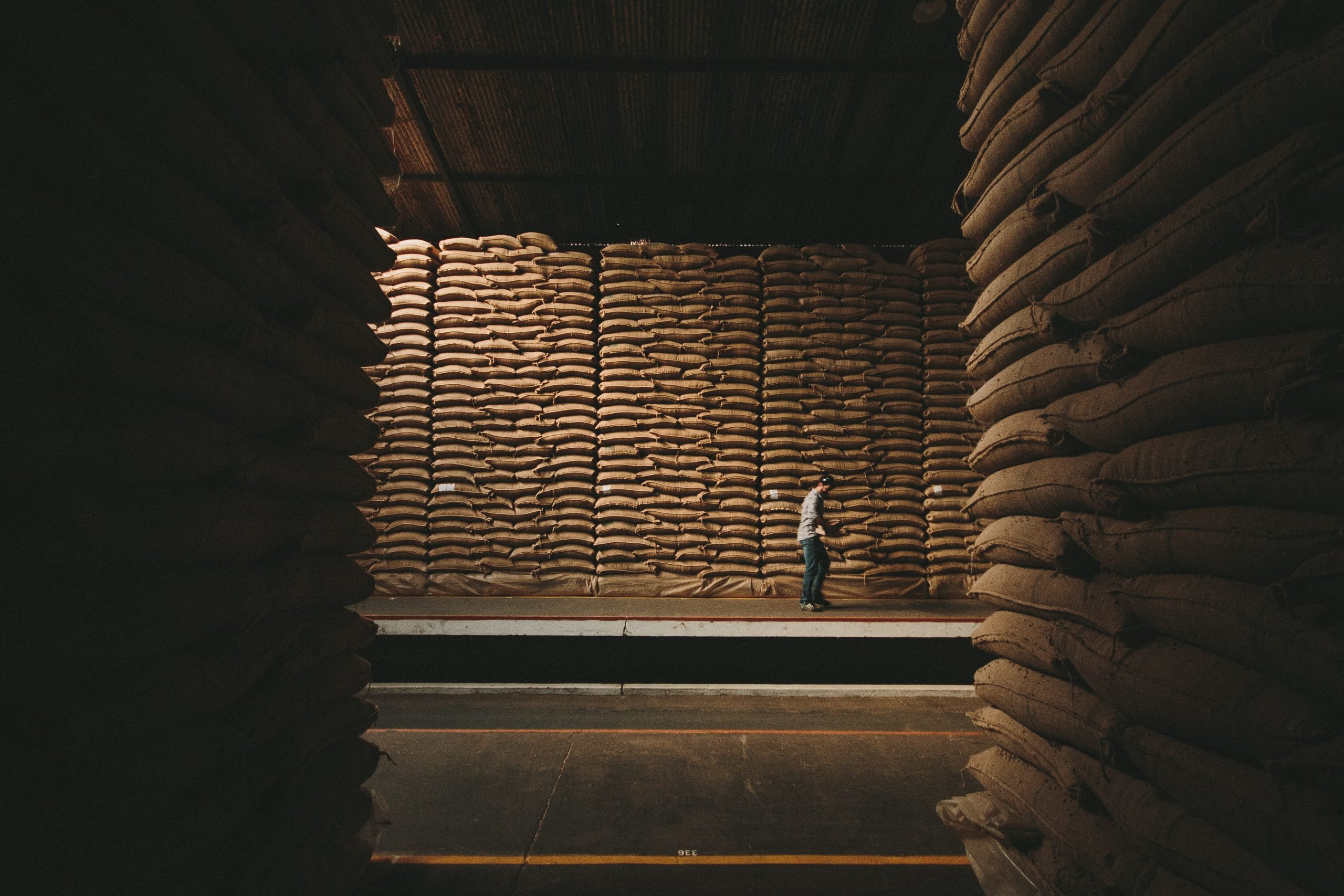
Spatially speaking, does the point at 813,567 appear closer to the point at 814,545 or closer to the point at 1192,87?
the point at 814,545

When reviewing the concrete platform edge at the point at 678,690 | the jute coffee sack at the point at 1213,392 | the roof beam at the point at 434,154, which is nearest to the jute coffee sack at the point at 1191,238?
the jute coffee sack at the point at 1213,392

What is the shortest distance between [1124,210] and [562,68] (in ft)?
17.3

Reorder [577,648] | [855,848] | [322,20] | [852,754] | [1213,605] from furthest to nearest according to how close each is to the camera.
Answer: [577,648] < [852,754] < [855,848] < [322,20] < [1213,605]

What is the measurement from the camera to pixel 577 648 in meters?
4.86

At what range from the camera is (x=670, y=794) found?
10.3 feet

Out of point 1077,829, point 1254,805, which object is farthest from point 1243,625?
point 1077,829

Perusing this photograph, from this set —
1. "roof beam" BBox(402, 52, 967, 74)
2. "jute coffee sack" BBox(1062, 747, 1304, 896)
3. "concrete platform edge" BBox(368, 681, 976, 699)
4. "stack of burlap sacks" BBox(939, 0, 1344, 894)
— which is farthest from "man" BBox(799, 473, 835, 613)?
"jute coffee sack" BBox(1062, 747, 1304, 896)

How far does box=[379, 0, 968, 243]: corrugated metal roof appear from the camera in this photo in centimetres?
497

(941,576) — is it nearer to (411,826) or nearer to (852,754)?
(852,754)

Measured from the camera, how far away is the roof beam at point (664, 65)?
5270mm

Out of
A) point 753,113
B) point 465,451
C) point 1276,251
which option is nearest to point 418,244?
point 465,451

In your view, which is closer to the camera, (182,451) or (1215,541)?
(1215,541)

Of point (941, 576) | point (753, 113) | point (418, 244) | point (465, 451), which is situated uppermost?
point (753, 113)

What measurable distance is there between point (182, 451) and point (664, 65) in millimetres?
5407
